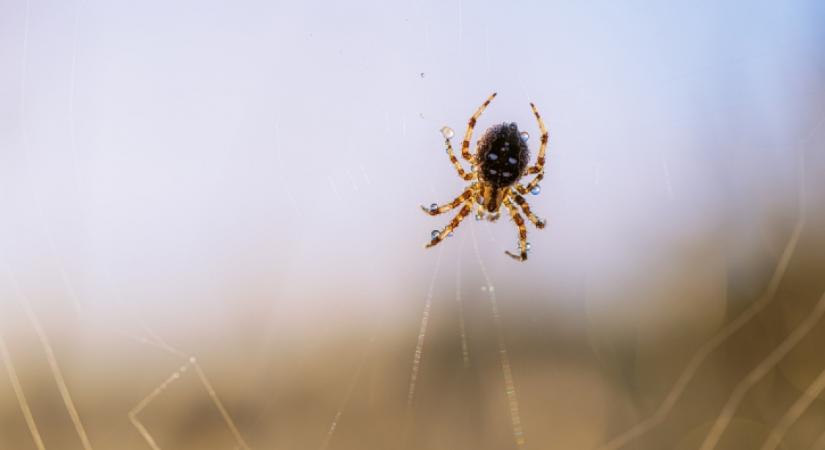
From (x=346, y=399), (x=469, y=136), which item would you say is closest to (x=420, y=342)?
(x=346, y=399)

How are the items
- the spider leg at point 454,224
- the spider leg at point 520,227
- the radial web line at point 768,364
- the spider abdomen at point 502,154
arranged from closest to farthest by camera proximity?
the spider abdomen at point 502,154 → the spider leg at point 454,224 → the spider leg at point 520,227 → the radial web line at point 768,364

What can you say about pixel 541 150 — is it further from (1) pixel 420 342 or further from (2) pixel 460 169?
(1) pixel 420 342

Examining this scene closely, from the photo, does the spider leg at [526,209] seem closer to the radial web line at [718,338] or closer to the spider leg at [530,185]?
the spider leg at [530,185]

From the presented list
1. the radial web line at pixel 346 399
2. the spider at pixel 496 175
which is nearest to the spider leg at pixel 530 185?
the spider at pixel 496 175

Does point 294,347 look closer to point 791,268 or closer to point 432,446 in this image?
point 432,446

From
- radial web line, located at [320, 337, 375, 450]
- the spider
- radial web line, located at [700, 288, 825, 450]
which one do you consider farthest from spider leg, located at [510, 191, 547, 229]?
radial web line, located at [700, 288, 825, 450]

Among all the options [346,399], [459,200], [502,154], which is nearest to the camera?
[502,154]

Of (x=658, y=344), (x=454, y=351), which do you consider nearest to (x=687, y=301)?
Answer: (x=658, y=344)
